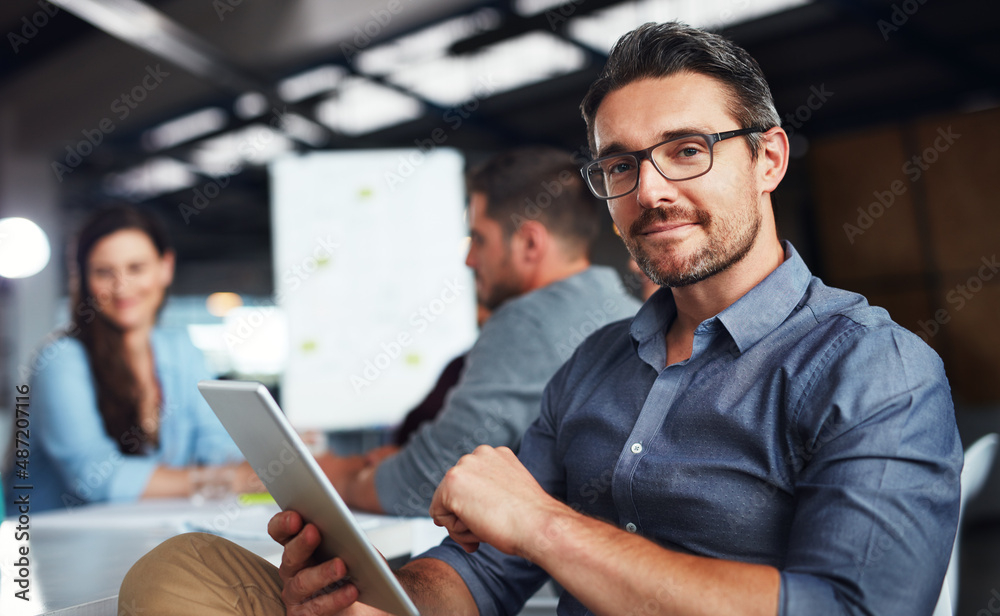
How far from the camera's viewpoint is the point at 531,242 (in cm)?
211

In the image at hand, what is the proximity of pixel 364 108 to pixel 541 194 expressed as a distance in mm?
5216

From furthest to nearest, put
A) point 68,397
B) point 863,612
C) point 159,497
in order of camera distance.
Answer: point 68,397 < point 159,497 < point 863,612

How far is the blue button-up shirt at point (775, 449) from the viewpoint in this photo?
0.84 meters

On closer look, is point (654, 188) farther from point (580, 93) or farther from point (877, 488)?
point (580, 93)

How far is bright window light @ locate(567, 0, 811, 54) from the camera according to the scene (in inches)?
193

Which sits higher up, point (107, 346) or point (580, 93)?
point (580, 93)

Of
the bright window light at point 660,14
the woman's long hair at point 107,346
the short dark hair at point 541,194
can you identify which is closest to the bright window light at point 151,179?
the bright window light at point 660,14

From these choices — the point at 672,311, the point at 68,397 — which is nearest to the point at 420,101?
the point at 68,397

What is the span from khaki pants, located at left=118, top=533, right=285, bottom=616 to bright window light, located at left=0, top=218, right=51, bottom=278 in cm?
98

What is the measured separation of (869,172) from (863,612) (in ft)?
17.5

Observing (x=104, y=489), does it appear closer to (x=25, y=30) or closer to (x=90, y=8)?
(x=90, y=8)

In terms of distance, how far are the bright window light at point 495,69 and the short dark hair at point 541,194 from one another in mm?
3910

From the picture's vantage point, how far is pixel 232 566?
3.65 feet

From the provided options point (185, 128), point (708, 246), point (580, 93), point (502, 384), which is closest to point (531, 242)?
point (502, 384)
